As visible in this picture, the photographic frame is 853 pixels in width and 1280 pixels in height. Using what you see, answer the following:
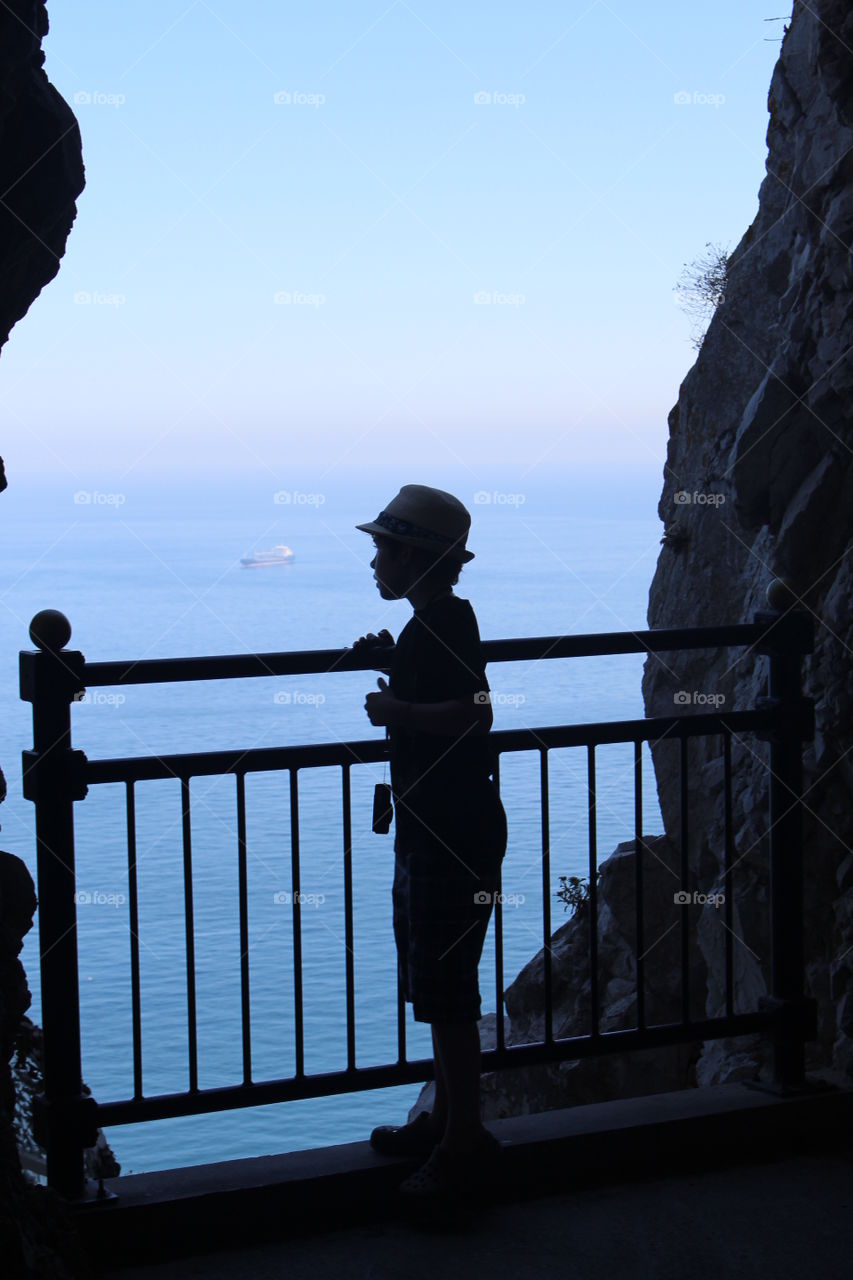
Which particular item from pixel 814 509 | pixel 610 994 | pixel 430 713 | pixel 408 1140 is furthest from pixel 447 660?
pixel 610 994

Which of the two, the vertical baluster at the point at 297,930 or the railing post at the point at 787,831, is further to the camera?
the railing post at the point at 787,831

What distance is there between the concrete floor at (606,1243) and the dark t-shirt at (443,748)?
2.59 feet

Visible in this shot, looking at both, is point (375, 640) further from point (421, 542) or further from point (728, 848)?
point (728, 848)

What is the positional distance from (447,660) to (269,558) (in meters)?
51.7

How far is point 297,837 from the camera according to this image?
294 cm

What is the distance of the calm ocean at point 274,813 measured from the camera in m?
9.88

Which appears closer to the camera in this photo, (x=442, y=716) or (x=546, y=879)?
(x=442, y=716)

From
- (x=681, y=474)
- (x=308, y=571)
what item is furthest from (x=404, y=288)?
(x=681, y=474)

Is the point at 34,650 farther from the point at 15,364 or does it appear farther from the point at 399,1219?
the point at 399,1219

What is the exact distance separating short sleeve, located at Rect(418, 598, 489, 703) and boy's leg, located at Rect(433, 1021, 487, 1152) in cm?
69

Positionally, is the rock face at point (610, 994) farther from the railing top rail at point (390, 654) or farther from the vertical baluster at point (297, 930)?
the vertical baluster at point (297, 930)

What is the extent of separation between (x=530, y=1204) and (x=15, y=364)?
234 cm

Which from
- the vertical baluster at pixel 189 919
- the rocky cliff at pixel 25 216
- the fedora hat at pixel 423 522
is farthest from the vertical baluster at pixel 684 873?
the rocky cliff at pixel 25 216

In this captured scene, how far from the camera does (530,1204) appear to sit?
2.86 m
